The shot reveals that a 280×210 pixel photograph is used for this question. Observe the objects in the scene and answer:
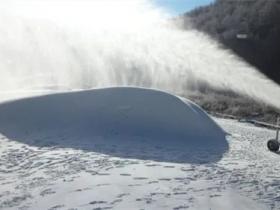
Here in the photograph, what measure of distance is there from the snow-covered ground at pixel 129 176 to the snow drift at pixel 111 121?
6.6 inches

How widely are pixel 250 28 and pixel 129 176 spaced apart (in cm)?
4081

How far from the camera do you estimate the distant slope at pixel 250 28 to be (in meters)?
47.8


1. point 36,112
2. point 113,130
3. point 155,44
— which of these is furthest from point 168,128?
point 155,44

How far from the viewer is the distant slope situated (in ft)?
157

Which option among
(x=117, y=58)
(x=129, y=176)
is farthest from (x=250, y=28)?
(x=129, y=176)

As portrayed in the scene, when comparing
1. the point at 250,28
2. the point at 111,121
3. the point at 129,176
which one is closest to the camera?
the point at 129,176

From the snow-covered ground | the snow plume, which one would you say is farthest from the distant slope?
the snow-covered ground

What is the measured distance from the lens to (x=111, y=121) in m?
17.8

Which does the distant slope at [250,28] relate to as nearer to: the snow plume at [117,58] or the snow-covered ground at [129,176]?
the snow plume at [117,58]

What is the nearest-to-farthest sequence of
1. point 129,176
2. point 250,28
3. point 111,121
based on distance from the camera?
point 129,176
point 111,121
point 250,28

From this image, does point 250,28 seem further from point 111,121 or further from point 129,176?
point 129,176

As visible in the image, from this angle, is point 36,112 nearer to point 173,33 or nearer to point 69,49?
point 173,33

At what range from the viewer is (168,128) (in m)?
18.1

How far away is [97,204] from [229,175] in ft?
13.1
